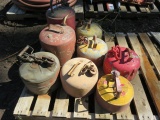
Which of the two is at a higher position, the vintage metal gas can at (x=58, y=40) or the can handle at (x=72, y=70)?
the vintage metal gas can at (x=58, y=40)

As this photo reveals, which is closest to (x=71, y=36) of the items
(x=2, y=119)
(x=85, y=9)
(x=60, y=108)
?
(x=60, y=108)

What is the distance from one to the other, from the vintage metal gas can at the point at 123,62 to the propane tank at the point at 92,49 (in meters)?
0.13

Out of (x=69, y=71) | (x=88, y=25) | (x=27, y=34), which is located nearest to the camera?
(x=69, y=71)

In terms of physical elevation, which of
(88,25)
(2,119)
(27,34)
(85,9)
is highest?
(88,25)

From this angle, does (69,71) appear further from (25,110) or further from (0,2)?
(0,2)

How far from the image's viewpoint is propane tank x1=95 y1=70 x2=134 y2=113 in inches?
68.9

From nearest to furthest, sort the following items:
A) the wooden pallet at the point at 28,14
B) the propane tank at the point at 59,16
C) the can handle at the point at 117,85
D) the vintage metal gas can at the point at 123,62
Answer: the can handle at the point at 117,85, the vintage metal gas can at the point at 123,62, the propane tank at the point at 59,16, the wooden pallet at the point at 28,14

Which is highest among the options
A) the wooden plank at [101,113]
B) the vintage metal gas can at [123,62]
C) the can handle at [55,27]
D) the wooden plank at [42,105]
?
the can handle at [55,27]

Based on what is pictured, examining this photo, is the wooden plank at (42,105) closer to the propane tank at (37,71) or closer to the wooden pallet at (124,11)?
the propane tank at (37,71)

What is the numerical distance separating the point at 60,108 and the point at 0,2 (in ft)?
10.3

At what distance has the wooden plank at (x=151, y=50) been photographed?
242 cm

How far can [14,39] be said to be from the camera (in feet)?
10.4

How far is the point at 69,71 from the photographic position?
1881 millimetres

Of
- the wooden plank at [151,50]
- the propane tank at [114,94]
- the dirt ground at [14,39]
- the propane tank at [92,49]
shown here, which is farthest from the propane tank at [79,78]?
the wooden plank at [151,50]
